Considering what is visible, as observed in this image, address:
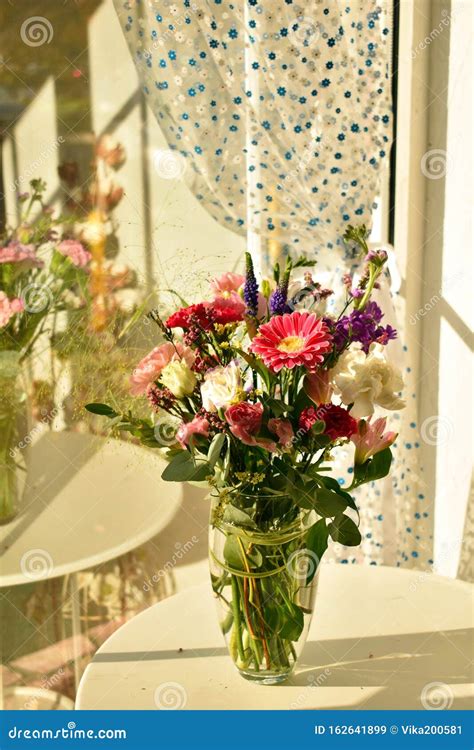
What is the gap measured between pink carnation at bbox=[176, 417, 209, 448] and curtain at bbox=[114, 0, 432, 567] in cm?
89

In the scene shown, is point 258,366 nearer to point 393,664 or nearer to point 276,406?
point 276,406

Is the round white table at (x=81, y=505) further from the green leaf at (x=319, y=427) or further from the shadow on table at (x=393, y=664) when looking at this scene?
the green leaf at (x=319, y=427)

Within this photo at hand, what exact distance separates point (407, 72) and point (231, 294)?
1.15 meters

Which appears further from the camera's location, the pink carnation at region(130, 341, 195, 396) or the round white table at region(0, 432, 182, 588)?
the round white table at region(0, 432, 182, 588)

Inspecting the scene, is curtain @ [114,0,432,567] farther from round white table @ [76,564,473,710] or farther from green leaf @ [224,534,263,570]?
green leaf @ [224,534,263,570]

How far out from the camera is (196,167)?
75.9 inches

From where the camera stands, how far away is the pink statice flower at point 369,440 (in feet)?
4.12

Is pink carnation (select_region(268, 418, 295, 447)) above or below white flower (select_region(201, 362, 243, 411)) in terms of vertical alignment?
below

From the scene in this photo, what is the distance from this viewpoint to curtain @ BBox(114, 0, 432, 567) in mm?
1850

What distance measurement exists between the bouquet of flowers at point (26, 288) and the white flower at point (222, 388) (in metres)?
0.79

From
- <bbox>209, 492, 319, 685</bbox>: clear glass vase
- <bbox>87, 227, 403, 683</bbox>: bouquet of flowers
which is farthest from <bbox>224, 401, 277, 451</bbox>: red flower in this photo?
<bbox>209, 492, 319, 685</bbox>: clear glass vase

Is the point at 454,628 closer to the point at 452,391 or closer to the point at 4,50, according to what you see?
the point at 452,391

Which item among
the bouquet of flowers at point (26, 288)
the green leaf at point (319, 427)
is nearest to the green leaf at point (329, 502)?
the green leaf at point (319, 427)
